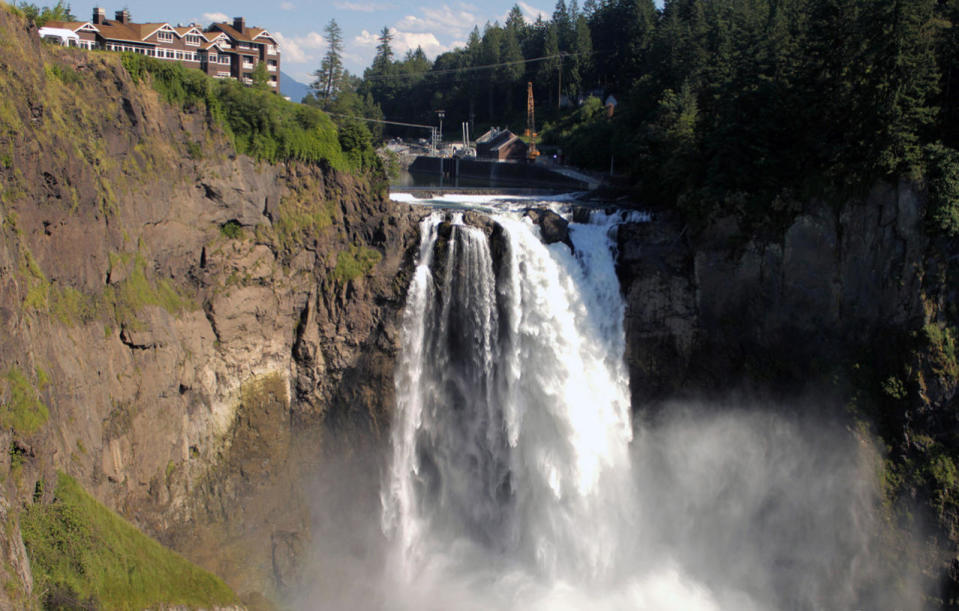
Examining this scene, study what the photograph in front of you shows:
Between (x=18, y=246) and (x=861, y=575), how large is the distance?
2676cm

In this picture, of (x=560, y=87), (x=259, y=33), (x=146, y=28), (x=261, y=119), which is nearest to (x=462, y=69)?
(x=560, y=87)

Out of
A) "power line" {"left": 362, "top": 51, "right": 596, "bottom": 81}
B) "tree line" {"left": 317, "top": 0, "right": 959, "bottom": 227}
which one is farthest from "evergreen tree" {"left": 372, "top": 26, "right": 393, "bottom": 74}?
"tree line" {"left": 317, "top": 0, "right": 959, "bottom": 227}

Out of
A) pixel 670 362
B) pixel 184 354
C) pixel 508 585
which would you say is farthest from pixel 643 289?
pixel 184 354

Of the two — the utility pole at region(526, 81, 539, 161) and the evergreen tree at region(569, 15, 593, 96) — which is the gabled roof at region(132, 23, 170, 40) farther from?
the evergreen tree at region(569, 15, 593, 96)

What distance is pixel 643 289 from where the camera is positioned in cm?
2950

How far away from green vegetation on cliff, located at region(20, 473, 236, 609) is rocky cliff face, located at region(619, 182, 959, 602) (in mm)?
17888

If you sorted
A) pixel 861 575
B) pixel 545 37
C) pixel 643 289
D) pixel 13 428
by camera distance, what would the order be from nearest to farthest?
1. pixel 13 428
2. pixel 861 575
3. pixel 643 289
4. pixel 545 37

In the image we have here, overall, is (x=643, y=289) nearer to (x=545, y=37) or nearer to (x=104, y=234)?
(x=104, y=234)

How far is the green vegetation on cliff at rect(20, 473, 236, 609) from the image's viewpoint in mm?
14164

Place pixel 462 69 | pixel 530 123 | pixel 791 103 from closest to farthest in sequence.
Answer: pixel 791 103 < pixel 530 123 < pixel 462 69

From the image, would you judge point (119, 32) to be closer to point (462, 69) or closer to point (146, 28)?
point (146, 28)

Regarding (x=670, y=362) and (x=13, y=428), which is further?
(x=670, y=362)

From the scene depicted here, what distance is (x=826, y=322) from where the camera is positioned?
2769 cm

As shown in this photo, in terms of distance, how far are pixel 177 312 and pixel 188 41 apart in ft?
61.0
